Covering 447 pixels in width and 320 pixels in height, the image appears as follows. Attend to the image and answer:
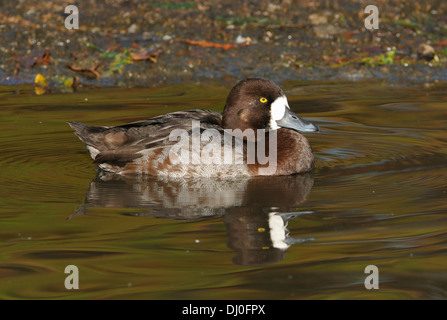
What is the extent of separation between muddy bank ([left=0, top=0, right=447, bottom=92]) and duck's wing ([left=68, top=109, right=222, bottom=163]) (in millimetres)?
3562

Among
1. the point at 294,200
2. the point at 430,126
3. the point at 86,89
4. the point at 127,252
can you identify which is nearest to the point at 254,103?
the point at 294,200

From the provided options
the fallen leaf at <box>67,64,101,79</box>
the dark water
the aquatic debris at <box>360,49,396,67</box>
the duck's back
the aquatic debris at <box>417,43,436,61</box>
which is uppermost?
the aquatic debris at <box>417,43,436,61</box>

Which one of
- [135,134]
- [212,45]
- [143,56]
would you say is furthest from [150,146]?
[212,45]

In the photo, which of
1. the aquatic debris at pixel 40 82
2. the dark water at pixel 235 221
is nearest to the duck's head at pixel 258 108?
the dark water at pixel 235 221

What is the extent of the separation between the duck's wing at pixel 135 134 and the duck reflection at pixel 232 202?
203mm

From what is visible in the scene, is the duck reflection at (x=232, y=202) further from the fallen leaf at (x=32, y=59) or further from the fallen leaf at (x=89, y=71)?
the fallen leaf at (x=32, y=59)

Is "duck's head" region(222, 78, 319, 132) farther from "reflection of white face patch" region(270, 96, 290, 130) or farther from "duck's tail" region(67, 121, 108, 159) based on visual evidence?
"duck's tail" region(67, 121, 108, 159)

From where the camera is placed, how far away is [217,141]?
24.5 ft

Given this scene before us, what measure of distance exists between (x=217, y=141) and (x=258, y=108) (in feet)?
2.19

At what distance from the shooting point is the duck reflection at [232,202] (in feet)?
17.5

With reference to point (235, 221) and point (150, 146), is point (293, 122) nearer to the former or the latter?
point (150, 146)

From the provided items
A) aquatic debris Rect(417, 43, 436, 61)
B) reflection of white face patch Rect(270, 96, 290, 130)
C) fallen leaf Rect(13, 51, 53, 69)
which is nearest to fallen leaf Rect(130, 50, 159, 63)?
fallen leaf Rect(13, 51, 53, 69)

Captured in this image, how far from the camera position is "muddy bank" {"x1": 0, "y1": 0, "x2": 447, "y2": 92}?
1168 centimetres

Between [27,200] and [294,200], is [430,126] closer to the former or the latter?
[294,200]
